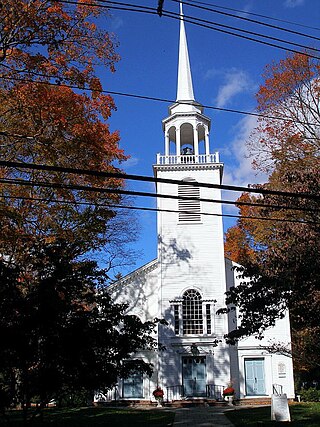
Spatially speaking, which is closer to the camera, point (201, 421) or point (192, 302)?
point (201, 421)

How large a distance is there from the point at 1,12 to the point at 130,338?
8.80 meters

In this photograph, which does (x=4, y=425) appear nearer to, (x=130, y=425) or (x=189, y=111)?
(x=130, y=425)

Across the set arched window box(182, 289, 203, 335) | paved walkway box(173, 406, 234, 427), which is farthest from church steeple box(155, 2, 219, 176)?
paved walkway box(173, 406, 234, 427)

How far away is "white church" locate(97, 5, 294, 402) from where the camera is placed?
26.5 metres

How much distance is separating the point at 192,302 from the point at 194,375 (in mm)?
4112

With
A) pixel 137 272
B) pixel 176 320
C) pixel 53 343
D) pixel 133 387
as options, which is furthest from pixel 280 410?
pixel 137 272

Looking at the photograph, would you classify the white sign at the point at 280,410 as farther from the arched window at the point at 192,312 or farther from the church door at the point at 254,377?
the arched window at the point at 192,312

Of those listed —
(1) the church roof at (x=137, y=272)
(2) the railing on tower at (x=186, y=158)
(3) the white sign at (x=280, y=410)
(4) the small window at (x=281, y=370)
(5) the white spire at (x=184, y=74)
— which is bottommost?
(3) the white sign at (x=280, y=410)

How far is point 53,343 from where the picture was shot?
9.37 metres

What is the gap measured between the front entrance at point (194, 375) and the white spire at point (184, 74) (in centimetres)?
1663

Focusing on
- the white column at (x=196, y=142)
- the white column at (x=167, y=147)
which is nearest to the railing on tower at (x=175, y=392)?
the white column at (x=196, y=142)

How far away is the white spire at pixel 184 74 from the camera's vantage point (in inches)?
1239

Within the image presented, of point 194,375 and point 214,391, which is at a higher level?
point 194,375

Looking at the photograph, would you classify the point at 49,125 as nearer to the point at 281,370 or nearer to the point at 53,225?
the point at 53,225
